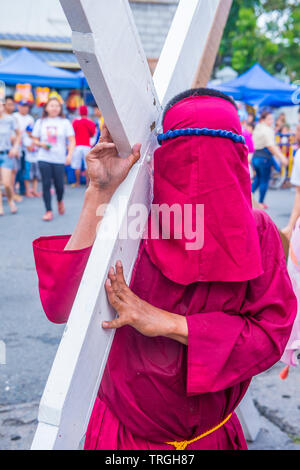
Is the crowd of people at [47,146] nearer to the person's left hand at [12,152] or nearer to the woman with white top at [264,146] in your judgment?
the person's left hand at [12,152]

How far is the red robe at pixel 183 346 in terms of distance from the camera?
48.1 inches

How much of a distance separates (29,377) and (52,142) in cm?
497

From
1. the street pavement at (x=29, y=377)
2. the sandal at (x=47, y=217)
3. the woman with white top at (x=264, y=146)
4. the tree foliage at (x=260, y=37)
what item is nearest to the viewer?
the street pavement at (x=29, y=377)

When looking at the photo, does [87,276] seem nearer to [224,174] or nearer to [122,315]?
[122,315]

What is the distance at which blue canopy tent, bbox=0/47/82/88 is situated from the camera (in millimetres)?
11508

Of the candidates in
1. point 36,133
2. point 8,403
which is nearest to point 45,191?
point 36,133

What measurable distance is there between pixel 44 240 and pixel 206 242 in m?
0.43

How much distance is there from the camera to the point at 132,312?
112 centimetres

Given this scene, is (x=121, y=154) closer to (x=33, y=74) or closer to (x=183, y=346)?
(x=183, y=346)

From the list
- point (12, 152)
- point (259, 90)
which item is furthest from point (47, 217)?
point (259, 90)

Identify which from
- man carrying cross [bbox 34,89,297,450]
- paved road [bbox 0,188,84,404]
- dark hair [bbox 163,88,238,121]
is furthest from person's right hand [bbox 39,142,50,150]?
dark hair [bbox 163,88,238,121]

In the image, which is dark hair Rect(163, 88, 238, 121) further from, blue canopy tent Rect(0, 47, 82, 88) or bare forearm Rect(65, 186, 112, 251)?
blue canopy tent Rect(0, 47, 82, 88)

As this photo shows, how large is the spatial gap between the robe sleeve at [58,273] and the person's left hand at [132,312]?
0.19 m

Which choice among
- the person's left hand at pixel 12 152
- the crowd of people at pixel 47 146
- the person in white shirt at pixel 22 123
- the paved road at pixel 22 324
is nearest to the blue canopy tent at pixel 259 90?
the person in white shirt at pixel 22 123
